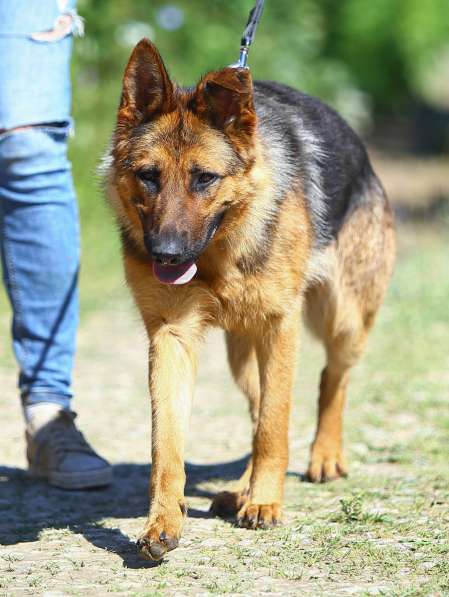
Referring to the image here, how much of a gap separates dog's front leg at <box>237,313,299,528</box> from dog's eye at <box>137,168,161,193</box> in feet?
2.56

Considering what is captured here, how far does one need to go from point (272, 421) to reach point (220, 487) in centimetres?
69

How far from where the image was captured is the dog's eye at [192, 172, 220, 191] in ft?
12.1

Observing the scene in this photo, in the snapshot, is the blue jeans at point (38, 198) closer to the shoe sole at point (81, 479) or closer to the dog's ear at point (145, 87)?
the shoe sole at point (81, 479)

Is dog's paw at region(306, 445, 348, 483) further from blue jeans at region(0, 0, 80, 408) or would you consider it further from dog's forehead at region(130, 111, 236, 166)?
dog's forehead at region(130, 111, 236, 166)

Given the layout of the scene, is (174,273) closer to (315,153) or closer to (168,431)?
(168,431)

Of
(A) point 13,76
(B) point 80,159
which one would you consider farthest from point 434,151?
(A) point 13,76

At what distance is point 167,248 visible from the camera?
11.5ft

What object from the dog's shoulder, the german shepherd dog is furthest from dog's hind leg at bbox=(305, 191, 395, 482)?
the german shepherd dog

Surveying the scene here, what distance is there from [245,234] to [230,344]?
0.85m

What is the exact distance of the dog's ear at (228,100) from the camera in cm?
370

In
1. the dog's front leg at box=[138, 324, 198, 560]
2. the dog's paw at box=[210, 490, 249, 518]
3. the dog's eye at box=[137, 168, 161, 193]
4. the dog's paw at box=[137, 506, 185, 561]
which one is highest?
the dog's eye at box=[137, 168, 161, 193]

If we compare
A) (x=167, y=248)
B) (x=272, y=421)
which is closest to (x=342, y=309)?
(x=272, y=421)

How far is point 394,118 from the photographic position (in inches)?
779

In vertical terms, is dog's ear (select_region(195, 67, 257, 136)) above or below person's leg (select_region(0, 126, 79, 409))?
above
